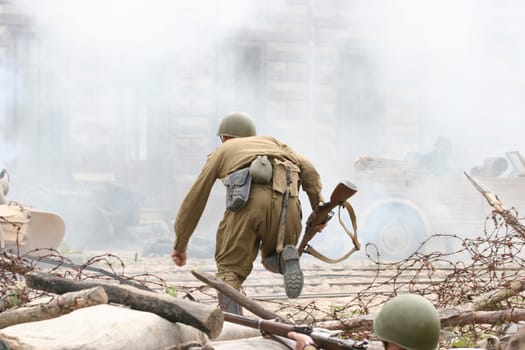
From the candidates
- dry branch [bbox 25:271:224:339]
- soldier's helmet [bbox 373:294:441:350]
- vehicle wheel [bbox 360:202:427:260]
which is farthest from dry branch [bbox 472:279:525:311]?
vehicle wheel [bbox 360:202:427:260]

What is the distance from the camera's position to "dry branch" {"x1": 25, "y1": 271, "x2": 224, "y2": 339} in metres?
3.27

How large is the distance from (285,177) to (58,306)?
2.15m

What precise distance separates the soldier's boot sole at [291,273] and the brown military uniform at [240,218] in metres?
0.16

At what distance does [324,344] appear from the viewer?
3281 mm

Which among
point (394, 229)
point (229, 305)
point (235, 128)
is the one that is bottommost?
point (394, 229)

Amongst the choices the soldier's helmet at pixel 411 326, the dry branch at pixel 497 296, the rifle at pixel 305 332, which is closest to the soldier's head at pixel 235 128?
the dry branch at pixel 497 296

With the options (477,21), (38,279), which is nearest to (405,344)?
(38,279)

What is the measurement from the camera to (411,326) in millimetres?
3158

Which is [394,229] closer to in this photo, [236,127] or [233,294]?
[236,127]

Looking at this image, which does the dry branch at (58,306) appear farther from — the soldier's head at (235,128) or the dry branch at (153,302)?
the soldier's head at (235,128)

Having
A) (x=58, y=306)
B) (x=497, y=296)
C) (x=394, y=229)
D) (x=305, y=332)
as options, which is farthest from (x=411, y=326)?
(x=394, y=229)

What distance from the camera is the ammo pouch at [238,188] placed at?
5.13 meters

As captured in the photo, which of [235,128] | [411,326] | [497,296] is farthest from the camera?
[235,128]

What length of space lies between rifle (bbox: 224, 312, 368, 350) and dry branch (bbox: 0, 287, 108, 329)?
613mm
